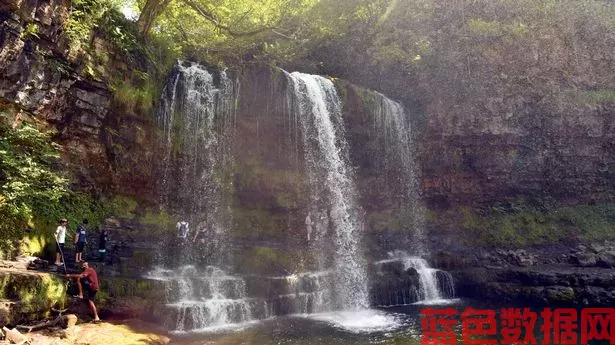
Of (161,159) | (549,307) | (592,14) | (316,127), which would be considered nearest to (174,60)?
(161,159)

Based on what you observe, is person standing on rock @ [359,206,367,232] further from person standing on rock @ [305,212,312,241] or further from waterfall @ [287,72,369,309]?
person standing on rock @ [305,212,312,241]

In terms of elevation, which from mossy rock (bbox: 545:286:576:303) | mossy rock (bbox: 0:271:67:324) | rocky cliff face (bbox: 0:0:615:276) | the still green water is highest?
rocky cliff face (bbox: 0:0:615:276)

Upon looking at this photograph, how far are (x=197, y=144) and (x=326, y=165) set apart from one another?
258 inches

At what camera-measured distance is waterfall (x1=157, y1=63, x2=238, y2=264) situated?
19000mm

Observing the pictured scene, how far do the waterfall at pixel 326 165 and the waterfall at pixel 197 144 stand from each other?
371 cm

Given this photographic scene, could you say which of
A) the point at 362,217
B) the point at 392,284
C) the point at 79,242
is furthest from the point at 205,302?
the point at 362,217

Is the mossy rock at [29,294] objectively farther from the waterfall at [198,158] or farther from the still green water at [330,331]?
the waterfall at [198,158]

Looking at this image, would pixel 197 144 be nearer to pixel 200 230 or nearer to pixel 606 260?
pixel 200 230

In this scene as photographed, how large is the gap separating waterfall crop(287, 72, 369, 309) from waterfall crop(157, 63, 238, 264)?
371 centimetres

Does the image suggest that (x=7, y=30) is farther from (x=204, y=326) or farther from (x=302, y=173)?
(x=302, y=173)

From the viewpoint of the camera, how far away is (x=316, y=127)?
2162 cm

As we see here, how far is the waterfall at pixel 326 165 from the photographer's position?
21.4 meters

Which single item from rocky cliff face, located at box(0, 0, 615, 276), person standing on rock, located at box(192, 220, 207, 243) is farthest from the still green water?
person standing on rock, located at box(192, 220, 207, 243)

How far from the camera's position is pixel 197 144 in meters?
19.6
